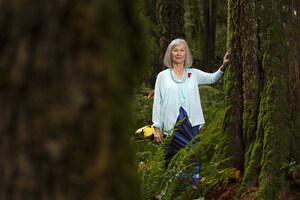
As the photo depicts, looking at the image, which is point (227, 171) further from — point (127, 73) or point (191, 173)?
point (127, 73)

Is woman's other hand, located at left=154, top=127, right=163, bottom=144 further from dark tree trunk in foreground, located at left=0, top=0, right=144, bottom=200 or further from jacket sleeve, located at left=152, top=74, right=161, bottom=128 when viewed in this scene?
dark tree trunk in foreground, located at left=0, top=0, right=144, bottom=200

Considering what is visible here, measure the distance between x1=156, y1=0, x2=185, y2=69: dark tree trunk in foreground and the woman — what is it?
4.38 meters

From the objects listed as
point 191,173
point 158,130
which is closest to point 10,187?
point 191,173

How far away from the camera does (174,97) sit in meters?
5.75

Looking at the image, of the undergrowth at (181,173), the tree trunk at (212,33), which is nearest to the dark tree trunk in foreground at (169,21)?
the undergrowth at (181,173)

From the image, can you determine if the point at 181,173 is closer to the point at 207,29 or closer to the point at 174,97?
the point at 174,97

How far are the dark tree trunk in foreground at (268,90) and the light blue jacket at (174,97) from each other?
3.36 feet

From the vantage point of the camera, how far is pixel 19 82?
2.90 ft

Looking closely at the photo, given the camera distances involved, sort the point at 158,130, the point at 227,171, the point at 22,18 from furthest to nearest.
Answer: the point at 158,130
the point at 227,171
the point at 22,18

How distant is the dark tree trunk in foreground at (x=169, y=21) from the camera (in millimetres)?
10216

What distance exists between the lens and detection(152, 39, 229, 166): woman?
5758mm

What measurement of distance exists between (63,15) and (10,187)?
398 mm

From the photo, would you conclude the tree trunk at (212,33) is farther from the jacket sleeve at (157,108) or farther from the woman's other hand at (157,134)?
the woman's other hand at (157,134)

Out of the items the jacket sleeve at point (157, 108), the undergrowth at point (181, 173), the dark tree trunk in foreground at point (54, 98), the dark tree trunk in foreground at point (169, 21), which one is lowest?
the undergrowth at point (181, 173)
